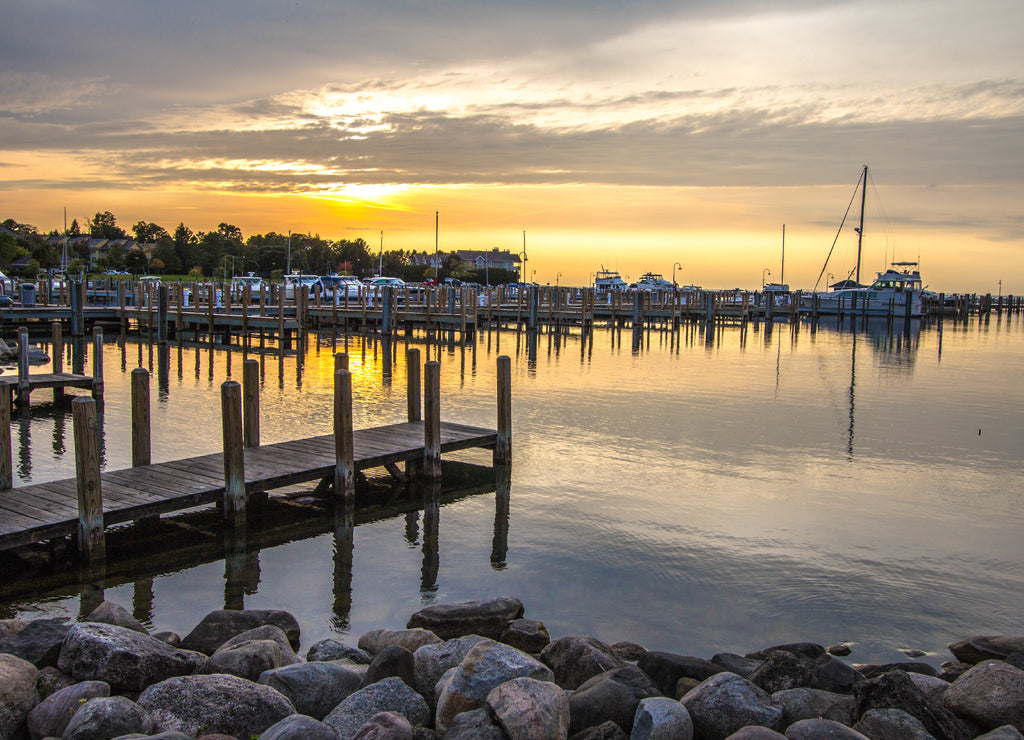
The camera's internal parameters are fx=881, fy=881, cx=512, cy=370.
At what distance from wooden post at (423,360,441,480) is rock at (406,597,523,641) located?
5.16 meters

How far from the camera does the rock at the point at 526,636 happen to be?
27.2ft

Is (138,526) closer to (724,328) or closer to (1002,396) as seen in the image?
(1002,396)

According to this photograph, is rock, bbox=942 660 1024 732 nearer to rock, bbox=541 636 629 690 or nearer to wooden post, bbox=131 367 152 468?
rock, bbox=541 636 629 690

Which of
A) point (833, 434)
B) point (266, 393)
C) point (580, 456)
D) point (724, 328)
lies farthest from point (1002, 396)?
point (724, 328)

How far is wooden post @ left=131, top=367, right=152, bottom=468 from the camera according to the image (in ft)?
38.8

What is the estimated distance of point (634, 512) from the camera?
13422 mm

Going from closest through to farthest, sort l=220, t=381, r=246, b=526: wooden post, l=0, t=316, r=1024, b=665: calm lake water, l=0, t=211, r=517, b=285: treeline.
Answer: l=0, t=316, r=1024, b=665: calm lake water, l=220, t=381, r=246, b=526: wooden post, l=0, t=211, r=517, b=285: treeline

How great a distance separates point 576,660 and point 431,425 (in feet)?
22.1

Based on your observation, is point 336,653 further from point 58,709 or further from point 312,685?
point 58,709

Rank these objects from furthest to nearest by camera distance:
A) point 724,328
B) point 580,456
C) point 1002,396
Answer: point 724,328 → point 1002,396 → point 580,456

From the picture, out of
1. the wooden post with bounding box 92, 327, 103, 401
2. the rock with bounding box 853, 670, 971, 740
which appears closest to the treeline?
the wooden post with bounding box 92, 327, 103, 401

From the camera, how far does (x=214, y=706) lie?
245 inches

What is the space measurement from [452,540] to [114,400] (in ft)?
48.5

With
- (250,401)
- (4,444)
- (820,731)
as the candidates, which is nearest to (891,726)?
(820,731)
